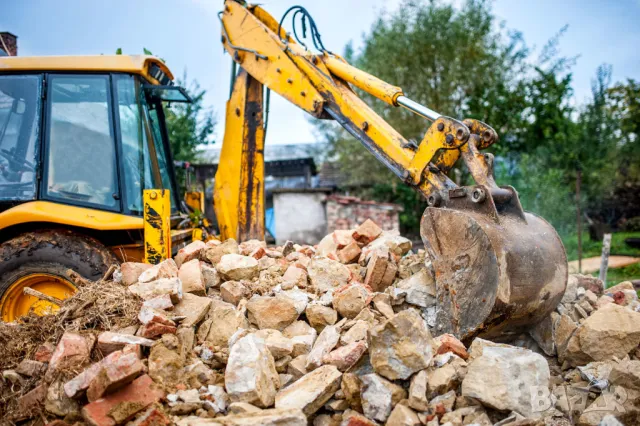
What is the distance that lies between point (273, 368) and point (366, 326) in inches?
23.9

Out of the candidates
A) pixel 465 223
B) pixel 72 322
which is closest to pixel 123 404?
pixel 72 322

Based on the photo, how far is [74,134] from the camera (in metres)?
3.85

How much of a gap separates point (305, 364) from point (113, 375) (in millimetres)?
980

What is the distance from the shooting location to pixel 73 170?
3781 millimetres

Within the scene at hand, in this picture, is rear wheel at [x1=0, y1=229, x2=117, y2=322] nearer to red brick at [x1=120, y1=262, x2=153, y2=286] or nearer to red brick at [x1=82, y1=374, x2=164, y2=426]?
red brick at [x1=120, y1=262, x2=153, y2=286]

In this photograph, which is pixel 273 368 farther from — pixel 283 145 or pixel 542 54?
pixel 283 145

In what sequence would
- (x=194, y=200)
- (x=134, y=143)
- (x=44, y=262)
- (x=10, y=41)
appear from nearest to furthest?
(x=44, y=262) < (x=134, y=143) < (x=194, y=200) < (x=10, y=41)

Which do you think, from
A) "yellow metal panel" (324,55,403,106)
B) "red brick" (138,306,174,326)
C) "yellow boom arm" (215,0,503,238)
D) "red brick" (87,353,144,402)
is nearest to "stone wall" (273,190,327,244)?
"yellow boom arm" (215,0,503,238)

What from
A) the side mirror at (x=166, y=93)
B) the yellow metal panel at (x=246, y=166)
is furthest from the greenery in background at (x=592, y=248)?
the side mirror at (x=166, y=93)

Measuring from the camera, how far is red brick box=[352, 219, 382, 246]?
4059 mm

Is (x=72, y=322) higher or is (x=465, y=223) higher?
(x=465, y=223)

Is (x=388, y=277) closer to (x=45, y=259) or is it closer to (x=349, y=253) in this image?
(x=349, y=253)

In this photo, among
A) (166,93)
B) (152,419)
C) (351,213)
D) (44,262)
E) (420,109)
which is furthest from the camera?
(351,213)

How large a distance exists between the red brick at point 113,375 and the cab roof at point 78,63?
8.99ft
